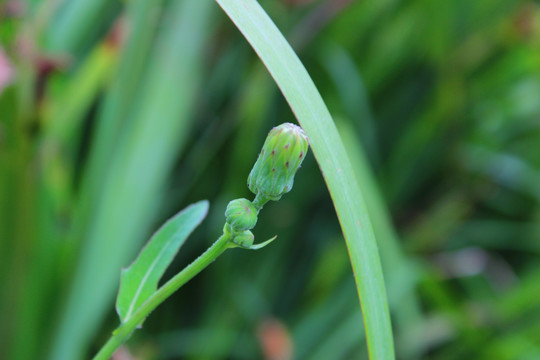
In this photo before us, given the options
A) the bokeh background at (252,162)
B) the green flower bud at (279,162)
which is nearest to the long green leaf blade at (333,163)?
the green flower bud at (279,162)

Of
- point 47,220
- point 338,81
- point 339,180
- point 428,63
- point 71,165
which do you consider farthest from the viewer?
point 428,63

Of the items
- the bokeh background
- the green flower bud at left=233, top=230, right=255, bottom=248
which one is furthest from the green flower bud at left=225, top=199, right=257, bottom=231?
the bokeh background

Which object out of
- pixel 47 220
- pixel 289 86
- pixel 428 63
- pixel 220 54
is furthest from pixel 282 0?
pixel 289 86

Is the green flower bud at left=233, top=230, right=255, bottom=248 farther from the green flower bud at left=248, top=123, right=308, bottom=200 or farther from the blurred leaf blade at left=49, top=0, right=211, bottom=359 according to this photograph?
the blurred leaf blade at left=49, top=0, right=211, bottom=359

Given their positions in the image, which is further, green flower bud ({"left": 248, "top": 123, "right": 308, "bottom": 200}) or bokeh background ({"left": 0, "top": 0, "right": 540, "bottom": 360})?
bokeh background ({"left": 0, "top": 0, "right": 540, "bottom": 360})

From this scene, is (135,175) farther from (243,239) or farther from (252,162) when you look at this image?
(243,239)

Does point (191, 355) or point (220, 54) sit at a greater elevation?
point (220, 54)

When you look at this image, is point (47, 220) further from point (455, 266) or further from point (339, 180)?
point (455, 266)
